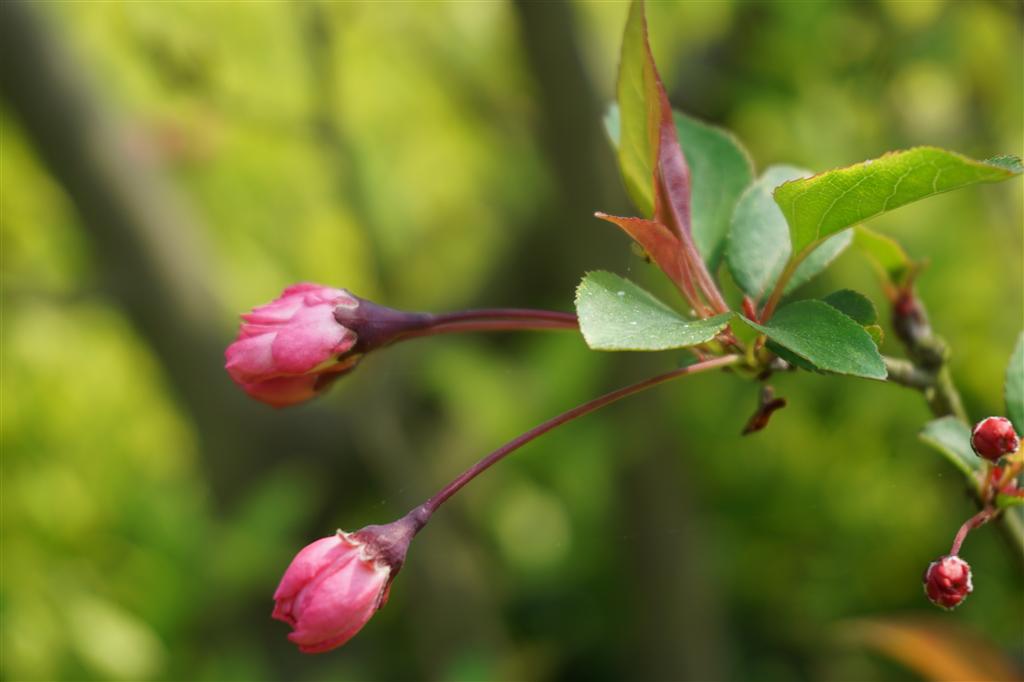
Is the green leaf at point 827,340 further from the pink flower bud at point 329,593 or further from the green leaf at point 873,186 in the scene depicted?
the pink flower bud at point 329,593

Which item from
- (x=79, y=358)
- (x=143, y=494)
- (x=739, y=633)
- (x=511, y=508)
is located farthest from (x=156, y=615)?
(x=739, y=633)

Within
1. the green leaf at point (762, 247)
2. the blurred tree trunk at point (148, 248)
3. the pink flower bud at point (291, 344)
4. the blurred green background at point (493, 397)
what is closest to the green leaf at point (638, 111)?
the green leaf at point (762, 247)

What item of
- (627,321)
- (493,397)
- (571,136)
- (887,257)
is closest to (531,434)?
(627,321)

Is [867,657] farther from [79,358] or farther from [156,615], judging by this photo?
[79,358]

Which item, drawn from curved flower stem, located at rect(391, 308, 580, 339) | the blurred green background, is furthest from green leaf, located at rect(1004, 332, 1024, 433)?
the blurred green background

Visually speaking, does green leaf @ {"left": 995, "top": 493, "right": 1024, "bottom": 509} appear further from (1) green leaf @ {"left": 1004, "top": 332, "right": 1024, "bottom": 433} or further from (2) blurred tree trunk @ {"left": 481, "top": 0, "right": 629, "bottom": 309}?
(2) blurred tree trunk @ {"left": 481, "top": 0, "right": 629, "bottom": 309}
